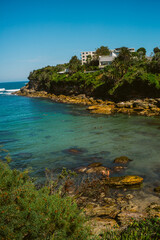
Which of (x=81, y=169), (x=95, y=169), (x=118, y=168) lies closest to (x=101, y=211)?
(x=95, y=169)

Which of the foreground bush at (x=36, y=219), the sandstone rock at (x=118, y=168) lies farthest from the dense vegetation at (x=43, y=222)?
the sandstone rock at (x=118, y=168)

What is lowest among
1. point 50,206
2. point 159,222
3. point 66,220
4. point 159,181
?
point 159,181

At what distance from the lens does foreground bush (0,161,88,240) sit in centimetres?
523

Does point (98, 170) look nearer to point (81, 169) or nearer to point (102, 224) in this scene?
point (81, 169)

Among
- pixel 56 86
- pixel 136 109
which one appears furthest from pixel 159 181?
pixel 56 86

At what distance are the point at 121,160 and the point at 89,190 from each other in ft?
19.5

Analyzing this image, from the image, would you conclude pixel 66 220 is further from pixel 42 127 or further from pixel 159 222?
pixel 42 127

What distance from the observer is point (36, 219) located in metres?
5.32

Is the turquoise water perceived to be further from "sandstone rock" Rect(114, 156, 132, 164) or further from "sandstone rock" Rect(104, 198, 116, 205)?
"sandstone rock" Rect(104, 198, 116, 205)

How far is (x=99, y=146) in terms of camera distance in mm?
20078

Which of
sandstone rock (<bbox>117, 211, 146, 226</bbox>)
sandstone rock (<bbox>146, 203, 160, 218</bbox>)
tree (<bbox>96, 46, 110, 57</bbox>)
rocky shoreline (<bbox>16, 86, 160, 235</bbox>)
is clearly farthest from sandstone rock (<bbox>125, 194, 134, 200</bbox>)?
tree (<bbox>96, 46, 110, 57</bbox>)

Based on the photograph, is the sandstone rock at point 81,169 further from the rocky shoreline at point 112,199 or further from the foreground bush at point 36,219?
the foreground bush at point 36,219

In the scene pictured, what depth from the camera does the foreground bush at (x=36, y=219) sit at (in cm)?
523

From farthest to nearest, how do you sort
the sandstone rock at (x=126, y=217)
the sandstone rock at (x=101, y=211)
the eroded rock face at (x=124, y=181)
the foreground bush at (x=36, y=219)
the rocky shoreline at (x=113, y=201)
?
the eroded rock face at (x=124, y=181)
the sandstone rock at (x=101, y=211)
the rocky shoreline at (x=113, y=201)
the sandstone rock at (x=126, y=217)
the foreground bush at (x=36, y=219)
